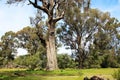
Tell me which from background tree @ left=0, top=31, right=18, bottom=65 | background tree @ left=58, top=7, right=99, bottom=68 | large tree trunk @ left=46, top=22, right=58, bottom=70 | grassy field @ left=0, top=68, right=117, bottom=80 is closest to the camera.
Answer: grassy field @ left=0, top=68, right=117, bottom=80

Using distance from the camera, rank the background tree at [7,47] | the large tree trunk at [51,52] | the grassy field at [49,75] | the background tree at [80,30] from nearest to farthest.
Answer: the grassy field at [49,75] → the large tree trunk at [51,52] → the background tree at [80,30] → the background tree at [7,47]

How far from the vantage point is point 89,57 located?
7044cm

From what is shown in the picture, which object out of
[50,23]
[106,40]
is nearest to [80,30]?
[106,40]

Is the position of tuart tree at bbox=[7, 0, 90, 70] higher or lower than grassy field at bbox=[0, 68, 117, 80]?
higher

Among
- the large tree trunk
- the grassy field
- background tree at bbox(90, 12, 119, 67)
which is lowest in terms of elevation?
the grassy field

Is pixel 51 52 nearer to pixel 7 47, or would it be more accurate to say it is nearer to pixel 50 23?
pixel 50 23

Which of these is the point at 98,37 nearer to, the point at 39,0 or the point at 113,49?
the point at 113,49

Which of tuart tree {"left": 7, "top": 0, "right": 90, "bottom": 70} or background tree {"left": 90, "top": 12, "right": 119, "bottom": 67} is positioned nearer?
tuart tree {"left": 7, "top": 0, "right": 90, "bottom": 70}

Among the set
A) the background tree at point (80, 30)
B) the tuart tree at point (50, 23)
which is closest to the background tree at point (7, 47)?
the background tree at point (80, 30)

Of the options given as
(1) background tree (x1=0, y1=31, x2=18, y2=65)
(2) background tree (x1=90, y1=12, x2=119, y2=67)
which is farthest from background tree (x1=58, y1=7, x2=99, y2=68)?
(1) background tree (x1=0, y1=31, x2=18, y2=65)

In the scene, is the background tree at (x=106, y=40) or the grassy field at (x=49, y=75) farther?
the background tree at (x=106, y=40)

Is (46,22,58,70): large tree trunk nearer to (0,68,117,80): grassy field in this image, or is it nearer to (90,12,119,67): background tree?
(0,68,117,80): grassy field

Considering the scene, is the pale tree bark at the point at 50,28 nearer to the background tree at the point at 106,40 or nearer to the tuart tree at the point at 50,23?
the tuart tree at the point at 50,23

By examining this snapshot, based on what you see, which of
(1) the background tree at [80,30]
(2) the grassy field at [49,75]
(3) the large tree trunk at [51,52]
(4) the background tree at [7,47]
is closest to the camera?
(2) the grassy field at [49,75]
